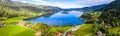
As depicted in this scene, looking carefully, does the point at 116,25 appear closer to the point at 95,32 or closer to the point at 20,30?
the point at 95,32

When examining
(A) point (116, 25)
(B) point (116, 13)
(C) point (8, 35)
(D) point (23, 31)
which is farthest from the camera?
(B) point (116, 13)

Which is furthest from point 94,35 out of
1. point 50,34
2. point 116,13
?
point 116,13

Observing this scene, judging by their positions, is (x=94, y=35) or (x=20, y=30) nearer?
(x=94, y=35)

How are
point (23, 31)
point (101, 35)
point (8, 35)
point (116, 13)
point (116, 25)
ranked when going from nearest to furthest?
point (101, 35) → point (8, 35) → point (23, 31) → point (116, 25) → point (116, 13)

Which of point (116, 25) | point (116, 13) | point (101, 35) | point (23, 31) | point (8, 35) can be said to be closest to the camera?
point (101, 35)

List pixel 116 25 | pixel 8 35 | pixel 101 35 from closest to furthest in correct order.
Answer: pixel 101 35, pixel 8 35, pixel 116 25

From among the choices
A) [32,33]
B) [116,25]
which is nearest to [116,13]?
[116,25]

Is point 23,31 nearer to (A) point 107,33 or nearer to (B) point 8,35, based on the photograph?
(B) point 8,35

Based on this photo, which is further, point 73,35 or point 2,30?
point 2,30
